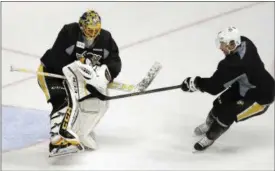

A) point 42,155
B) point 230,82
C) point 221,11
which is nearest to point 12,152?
point 42,155

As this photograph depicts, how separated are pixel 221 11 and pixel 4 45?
1583 millimetres

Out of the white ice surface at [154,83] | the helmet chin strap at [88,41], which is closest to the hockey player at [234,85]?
the white ice surface at [154,83]

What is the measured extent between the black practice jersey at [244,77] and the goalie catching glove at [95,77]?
42 centimetres

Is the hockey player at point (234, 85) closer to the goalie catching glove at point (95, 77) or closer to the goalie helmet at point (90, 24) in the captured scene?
the goalie catching glove at point (95, 77)

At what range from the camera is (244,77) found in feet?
10.2

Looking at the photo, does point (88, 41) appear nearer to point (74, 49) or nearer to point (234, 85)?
point (74, 49)

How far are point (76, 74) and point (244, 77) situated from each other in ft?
2.53

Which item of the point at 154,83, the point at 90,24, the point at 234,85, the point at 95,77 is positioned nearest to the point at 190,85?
the point at 234,85

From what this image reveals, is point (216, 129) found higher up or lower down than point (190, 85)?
lower down

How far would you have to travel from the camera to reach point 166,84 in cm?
392

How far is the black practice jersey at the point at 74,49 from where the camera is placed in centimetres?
306

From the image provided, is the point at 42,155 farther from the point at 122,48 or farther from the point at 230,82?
the point at 122,48

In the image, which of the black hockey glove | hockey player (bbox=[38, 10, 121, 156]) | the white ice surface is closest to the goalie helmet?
hockey player (bbox=[38, 10, 121, 156])

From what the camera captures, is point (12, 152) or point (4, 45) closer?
point (12, 152)
